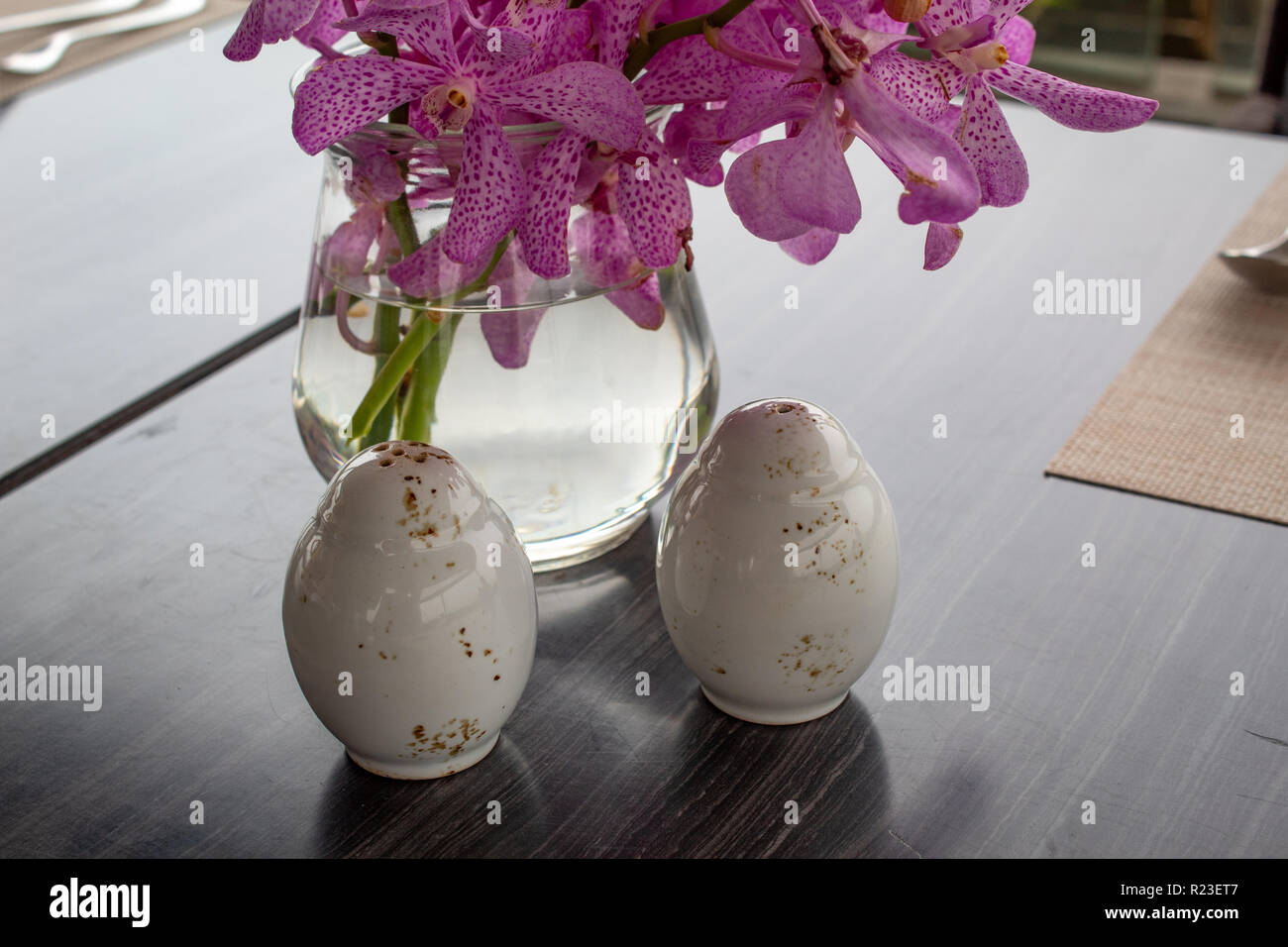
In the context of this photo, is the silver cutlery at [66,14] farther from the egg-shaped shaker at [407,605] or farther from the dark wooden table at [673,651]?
the egg-shaped shaker at [407,605]

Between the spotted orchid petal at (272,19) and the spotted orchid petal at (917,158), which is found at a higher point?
the spotted orchid petal at (272,19)

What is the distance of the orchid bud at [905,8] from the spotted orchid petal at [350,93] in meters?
0.16

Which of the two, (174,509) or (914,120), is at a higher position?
(914,120)

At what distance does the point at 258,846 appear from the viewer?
1.73ft

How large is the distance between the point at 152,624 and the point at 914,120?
0.41 meters

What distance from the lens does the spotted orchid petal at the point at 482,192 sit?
1.65ft

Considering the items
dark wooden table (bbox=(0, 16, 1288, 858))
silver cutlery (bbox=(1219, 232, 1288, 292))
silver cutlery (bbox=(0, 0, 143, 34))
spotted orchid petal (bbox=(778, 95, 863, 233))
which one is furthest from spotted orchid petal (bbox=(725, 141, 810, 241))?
silver cutlery (bbox=(0, 0, 143, 34))

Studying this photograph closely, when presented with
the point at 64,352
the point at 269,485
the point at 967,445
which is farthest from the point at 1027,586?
the point at 64,352

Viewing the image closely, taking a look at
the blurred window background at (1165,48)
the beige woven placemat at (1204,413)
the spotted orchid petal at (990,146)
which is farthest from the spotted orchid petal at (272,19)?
the blurred window background at (1165,48)

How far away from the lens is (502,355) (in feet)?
2.01

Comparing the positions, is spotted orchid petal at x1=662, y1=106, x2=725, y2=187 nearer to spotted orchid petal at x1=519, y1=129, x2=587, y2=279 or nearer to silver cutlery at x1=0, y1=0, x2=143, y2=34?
spotted orchid petal at x1=519, y1=129, x2=587, y2=279

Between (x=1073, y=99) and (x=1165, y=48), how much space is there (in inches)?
101

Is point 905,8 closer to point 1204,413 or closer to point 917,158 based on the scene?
point 917,158

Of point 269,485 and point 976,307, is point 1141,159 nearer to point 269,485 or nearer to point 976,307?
point 976,307
